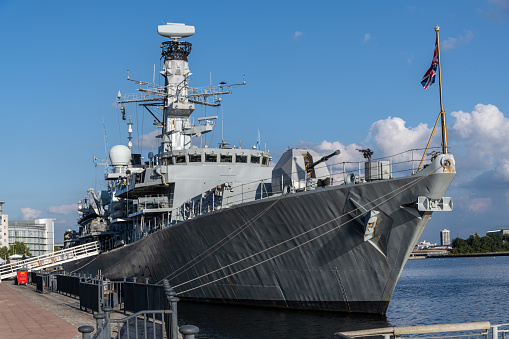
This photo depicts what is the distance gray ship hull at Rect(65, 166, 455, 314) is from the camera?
17.7m

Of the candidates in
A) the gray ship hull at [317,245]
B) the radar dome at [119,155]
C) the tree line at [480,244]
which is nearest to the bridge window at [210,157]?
the gray ship hull at [317,245]

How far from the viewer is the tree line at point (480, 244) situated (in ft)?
476

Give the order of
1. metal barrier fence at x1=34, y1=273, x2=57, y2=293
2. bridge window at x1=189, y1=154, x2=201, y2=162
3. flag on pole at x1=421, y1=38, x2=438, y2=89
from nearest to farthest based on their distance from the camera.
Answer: flag on pole at x1=421, y1=38, x2=438, y2=89
metal barrier fence at x1=34, y1=273, x2=57, y2=293
bridge window at x1=189, y1=154, x2=201, y2=162

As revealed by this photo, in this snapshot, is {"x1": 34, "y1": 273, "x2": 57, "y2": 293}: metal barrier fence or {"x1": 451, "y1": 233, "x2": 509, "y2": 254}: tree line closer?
{"x1": 34, "y1": 273, "x2": 57, "y2": 293}: metal barrier fence

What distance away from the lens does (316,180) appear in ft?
66.4

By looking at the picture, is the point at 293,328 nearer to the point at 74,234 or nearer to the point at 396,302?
the point at 396,302

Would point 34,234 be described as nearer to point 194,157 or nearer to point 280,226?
point 194,157

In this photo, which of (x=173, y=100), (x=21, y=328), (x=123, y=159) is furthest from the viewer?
(x=123, y=159)

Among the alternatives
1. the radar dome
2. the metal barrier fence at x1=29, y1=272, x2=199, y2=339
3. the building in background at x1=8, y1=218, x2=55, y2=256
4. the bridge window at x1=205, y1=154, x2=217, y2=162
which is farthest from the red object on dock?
the building in background at x1=8, y1=218, x2=55, y2=256

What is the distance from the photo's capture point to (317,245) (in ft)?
62.1

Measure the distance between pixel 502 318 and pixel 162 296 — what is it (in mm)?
16661

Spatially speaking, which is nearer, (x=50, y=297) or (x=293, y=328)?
(x=293, y=328)

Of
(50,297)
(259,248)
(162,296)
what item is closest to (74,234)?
(50,297)

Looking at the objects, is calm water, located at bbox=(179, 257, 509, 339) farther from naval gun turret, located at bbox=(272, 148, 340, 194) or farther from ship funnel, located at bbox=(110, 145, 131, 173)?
ship funnel, located at bbox=(110, 145, 131, 173)
